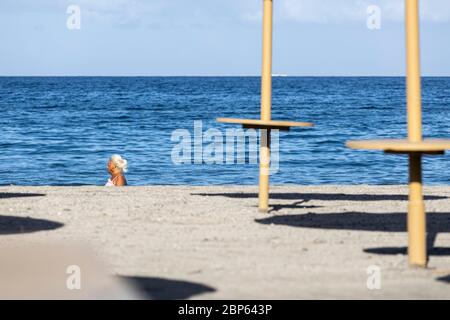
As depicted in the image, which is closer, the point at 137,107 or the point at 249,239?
the point at 249,239

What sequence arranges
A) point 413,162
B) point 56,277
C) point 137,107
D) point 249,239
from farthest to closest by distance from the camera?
point 137,107 → point 249,239 → point 413,162 → point 56,277

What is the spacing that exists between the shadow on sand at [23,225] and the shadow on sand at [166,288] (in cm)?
248

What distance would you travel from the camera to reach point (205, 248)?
7688mm

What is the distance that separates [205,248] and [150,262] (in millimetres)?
739

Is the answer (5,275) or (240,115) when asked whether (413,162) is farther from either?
(240,115)

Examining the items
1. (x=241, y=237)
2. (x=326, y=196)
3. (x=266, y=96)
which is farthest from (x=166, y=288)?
(x=326, y=196)

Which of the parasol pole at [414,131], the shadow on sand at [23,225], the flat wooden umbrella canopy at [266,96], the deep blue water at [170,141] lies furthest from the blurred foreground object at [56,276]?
the deep blue water at [170,141]

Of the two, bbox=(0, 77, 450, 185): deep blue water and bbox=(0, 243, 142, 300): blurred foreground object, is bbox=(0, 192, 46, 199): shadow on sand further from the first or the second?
bbox=(0, 77, 450, 185): deep blue water

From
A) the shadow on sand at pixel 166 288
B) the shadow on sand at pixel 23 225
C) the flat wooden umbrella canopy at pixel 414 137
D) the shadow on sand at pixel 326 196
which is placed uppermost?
the flat wooden umbrella canopy at pixel 414 137

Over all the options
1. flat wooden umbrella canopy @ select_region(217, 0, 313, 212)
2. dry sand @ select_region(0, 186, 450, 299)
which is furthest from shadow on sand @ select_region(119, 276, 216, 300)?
flat wooden umbrella canopy @ select_region(217, 0, 313, 212)

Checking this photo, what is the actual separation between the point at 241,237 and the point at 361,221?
1.64 meters

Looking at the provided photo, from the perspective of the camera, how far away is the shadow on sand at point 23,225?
8638 millimetres

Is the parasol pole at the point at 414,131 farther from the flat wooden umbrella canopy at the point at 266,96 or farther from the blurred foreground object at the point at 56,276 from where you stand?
the flat wooden umbrella canopy at the point at 266,96

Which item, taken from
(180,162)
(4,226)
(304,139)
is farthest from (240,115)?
(4,226)
